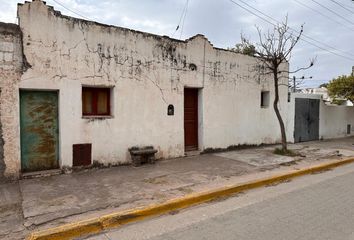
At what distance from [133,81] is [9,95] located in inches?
125

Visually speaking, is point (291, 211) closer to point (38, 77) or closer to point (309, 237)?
point (309, 237)

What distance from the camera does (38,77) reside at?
7.12 meters

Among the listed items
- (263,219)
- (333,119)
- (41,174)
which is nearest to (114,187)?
(41,174)

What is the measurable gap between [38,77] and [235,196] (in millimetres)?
5143

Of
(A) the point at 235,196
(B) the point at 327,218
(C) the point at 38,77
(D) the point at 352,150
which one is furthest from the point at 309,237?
(D) the point at 352,150

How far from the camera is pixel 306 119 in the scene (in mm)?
14984

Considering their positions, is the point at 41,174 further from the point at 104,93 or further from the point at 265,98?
the point at 265,98

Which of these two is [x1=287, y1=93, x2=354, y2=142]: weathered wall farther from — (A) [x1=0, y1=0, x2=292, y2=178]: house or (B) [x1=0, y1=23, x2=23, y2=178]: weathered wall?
(B) [x1=0, y1=23, x2=23, y2=178]: weathered wall

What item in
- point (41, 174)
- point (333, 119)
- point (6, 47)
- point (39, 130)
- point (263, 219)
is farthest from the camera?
point (333, 119)

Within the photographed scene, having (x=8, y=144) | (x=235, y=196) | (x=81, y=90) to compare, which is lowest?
(x=235, y=196)

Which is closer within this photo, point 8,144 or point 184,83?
point 8,144

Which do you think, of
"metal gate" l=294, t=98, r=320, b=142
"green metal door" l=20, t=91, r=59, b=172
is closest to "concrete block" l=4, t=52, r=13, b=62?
"green metal door" l=20, t=91, r=59, b=172

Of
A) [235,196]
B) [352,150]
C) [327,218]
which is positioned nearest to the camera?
[327,218]

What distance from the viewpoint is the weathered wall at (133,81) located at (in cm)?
730
